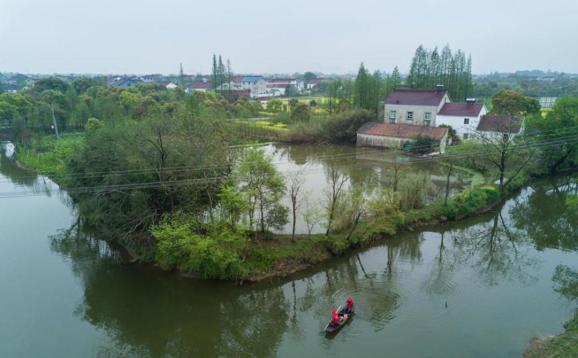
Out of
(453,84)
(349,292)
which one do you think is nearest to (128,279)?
(349,292)

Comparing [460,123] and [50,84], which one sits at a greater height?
[50,84]

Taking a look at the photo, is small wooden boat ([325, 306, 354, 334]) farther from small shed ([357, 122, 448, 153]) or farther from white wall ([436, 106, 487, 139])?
white wall ([436, 106, 487, 139])

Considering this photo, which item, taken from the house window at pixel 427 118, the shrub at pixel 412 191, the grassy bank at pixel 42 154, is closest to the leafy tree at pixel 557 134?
the house window at pixel 427 118

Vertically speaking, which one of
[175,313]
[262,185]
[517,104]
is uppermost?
[517,104]

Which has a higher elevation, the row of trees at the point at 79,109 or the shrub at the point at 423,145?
the row of trees at the point at 79,109

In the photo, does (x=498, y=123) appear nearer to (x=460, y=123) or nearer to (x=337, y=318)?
(x=460, y=123)

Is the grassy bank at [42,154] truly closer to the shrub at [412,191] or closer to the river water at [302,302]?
the river water at [302,302]

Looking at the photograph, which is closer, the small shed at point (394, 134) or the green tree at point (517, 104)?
the small shed at point (394, 134)

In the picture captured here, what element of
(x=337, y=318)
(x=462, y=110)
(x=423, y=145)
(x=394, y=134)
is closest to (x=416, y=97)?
(x=462, y=110)
